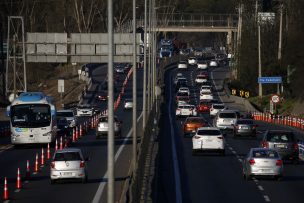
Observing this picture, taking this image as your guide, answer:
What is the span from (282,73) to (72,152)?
77.5 metres

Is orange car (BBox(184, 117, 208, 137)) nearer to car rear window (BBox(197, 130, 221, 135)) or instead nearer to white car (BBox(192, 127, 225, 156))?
white car (BBox(192, 127, 225, 156))

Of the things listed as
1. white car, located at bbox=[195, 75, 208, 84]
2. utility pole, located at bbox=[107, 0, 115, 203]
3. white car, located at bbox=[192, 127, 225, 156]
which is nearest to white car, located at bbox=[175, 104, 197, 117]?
white car, located at bbox=[192, 127, 225, 156]

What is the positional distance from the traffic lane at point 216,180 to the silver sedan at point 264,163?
25.2 inches

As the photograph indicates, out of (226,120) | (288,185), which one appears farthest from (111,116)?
(226,120)

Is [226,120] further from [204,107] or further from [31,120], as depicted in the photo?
[204,107]

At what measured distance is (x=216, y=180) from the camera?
36.0m

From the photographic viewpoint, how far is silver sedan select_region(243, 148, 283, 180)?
1367 inches

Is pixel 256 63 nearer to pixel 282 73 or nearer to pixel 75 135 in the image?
pixel 282 73

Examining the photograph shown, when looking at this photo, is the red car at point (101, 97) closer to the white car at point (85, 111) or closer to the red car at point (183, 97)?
the red car at point (183, 97)

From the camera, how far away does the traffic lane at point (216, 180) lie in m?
30.3

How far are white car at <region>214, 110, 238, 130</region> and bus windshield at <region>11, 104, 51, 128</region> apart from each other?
17.2 meters

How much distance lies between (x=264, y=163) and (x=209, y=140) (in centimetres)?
1278

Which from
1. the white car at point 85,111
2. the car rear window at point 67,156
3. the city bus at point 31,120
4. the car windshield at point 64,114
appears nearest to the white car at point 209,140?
the city bus at point 31,120

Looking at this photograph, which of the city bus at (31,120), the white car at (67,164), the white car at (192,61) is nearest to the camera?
the white car at (67,164)
